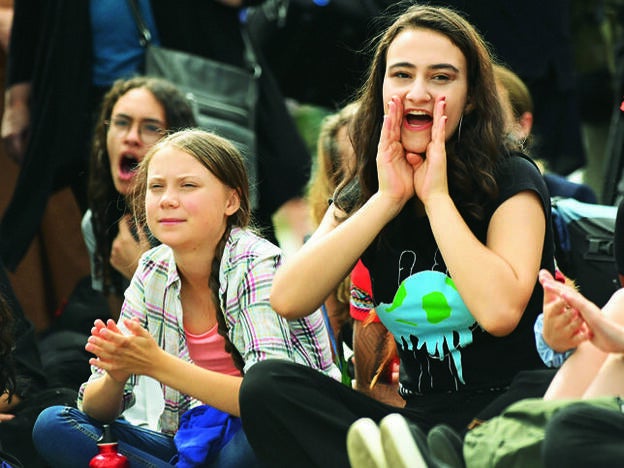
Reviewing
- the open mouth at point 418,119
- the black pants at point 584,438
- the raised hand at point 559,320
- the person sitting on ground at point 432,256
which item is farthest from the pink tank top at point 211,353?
the black pants at point 584,438

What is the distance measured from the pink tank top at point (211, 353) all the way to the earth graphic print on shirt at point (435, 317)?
1.63ft

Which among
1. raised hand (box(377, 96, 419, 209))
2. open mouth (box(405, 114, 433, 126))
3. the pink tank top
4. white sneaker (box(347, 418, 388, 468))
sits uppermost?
open mouth (box(405, 114, 433, 126))

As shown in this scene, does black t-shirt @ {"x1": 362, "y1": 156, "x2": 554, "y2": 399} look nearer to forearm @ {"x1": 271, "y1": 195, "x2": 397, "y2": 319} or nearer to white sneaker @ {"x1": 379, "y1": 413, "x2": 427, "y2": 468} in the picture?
forearm @ {"x1": 271, "y1": 195, "x2": 397, "y2": 319}

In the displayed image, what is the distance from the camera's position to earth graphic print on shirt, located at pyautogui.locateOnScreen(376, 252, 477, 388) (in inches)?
126

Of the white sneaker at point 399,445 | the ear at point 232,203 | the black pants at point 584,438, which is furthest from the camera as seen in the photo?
the ear at point 232,203

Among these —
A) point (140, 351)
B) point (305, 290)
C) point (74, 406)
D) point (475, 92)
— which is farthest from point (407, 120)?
point (74, 406)

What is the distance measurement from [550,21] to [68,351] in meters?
2.10

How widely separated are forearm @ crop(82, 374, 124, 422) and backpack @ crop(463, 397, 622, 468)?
101cm

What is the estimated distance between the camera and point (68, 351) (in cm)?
428

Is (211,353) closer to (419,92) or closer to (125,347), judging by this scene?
(125,347)

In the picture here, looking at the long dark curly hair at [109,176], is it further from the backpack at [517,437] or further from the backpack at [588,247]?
the backpack at [517,437]

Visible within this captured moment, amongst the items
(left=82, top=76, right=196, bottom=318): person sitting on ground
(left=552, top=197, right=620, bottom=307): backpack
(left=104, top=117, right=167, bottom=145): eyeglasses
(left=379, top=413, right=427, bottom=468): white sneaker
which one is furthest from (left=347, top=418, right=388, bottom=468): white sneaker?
(left=104, top=117, right=167, bottom=145): eyeglasses

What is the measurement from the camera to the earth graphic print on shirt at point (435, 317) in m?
3.20

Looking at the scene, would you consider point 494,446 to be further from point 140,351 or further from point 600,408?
point 140,351
